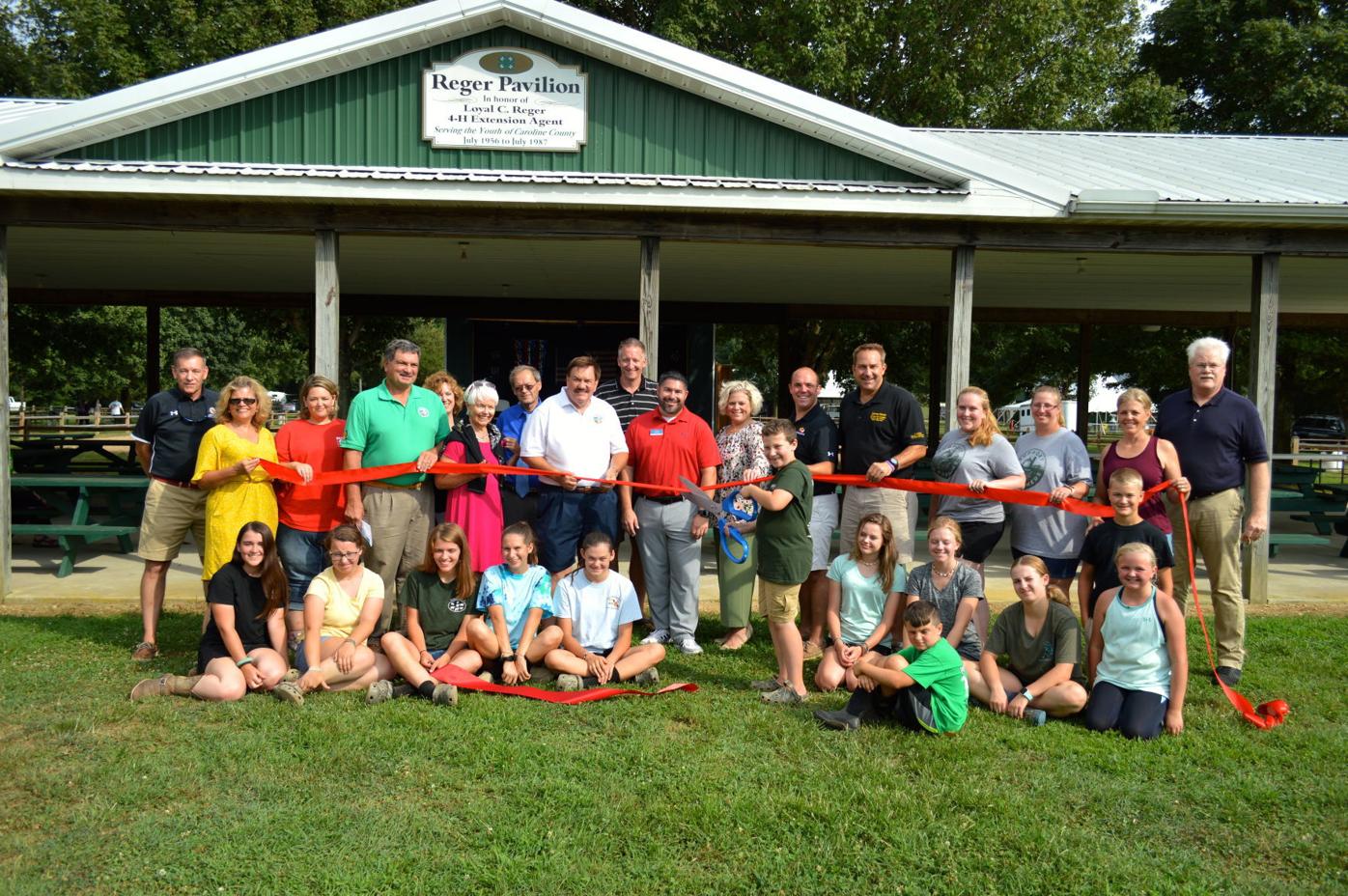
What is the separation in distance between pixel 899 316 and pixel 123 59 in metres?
17.5

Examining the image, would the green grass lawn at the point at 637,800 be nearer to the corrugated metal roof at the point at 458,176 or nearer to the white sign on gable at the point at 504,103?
the corrugated metal roof at the point at 458,176

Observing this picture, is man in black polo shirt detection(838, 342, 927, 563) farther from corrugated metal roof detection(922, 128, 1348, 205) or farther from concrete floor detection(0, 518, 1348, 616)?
corrugated metal roof detection(922, 128, 1348, 205)

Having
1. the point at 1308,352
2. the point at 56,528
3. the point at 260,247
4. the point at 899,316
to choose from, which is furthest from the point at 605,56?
the point at 1308,352

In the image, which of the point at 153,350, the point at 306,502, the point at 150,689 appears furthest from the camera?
the point at 153,350

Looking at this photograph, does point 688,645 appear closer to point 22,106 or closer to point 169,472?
point 169,472

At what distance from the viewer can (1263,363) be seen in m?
7.73

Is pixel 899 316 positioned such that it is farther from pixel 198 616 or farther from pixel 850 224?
pixel 198 616

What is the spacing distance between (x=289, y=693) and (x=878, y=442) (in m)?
3.53

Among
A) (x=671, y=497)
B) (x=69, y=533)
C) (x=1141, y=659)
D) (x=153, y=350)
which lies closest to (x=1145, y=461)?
(x=1141, y=659)

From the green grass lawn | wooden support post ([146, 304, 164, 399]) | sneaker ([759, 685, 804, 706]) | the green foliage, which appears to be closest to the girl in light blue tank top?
the green grass lawn

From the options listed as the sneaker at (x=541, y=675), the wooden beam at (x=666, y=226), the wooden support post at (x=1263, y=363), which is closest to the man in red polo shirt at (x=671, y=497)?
the sneaker at (x=541, y=675)

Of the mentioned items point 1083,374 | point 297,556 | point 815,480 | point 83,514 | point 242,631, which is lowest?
point 242,631

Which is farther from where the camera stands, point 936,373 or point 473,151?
point 936,373

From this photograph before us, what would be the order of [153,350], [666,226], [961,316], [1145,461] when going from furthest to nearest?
1. [153,350]
2. [961,316]
3. [666,226]
4. [1145,461]
